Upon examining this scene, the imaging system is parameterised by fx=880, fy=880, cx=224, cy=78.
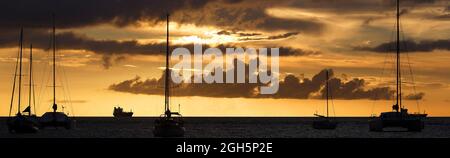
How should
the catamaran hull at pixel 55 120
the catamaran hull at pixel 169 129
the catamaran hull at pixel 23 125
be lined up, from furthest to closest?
the catamaran hull at pixel 55 120 < the catamaran hull at pixel 23 125 < the catamaran hull at pixel 169 129

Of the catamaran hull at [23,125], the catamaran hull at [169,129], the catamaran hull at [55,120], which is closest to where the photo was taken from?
the catamaran hull at [169,129]

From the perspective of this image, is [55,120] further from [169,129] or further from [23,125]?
[169,129]

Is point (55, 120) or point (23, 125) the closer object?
point (23, 125)

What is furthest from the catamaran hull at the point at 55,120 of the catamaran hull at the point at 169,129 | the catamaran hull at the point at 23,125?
the catamaran hull at the point at 169,129

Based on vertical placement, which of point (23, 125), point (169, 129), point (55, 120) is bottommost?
point (23, 125)

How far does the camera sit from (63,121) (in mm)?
152500

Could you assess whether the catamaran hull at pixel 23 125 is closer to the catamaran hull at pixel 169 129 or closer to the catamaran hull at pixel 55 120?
the catamaran hull at pixel 55 120

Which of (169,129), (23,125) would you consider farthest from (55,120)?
(169,129)

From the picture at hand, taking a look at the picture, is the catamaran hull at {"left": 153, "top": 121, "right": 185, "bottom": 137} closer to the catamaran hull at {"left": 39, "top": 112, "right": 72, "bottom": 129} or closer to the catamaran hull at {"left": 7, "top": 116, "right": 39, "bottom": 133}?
the catamaran hull at {"left": 7, "top": 116, "right": 39, "bottom": 133}

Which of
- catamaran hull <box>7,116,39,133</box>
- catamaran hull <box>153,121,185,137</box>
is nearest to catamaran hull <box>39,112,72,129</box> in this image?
catamaran hull <box>7,116,39,133</box>
